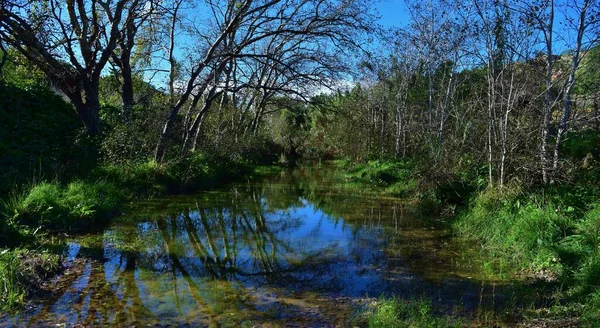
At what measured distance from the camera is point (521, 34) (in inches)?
401

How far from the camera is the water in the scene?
18.1 ft

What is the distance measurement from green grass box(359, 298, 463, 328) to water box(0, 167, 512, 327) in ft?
0.94

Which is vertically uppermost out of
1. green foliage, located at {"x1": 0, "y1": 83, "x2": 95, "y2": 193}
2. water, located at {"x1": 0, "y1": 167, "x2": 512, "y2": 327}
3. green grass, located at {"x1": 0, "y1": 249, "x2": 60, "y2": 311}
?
green foliage, located at {"x1": 0, "y1": 83, "x2": 95, "y2": 193}

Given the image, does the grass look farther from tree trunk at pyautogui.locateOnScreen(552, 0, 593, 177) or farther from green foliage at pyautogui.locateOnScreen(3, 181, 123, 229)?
green foliage at pyautogui.locateOnScreen(3, 181, 123, 229)

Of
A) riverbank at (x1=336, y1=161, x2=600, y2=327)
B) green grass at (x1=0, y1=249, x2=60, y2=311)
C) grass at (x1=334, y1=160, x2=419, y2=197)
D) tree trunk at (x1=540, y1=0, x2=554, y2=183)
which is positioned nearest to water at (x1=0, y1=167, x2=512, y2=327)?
green grass at (x1=0, y1=249, x2=60, y2=311)

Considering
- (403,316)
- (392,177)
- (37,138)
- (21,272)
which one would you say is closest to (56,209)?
(21,272)

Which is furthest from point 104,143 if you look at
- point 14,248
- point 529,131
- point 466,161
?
point 529,131

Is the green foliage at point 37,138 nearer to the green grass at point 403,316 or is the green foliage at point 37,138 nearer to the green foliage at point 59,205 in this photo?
the green foliage at point 59,205

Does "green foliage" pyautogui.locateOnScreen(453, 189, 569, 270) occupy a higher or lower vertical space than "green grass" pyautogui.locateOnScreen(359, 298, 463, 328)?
higher

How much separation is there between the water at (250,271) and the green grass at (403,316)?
11.2 inches

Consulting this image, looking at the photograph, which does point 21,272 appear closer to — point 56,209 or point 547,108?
point 56,209

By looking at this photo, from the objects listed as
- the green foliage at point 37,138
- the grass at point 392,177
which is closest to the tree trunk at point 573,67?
the grass at point 392,177

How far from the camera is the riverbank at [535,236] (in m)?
5.45

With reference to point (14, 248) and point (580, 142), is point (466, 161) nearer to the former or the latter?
point (580, 142)
